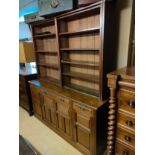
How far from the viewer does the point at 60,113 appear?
2.04 metres

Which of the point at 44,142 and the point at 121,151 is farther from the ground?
the point at 121,151

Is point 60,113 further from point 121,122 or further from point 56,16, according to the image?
point 56,16

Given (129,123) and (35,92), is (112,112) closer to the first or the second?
(129,123)

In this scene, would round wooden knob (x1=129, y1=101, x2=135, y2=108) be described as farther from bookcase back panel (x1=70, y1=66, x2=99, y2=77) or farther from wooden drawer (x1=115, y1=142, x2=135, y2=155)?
bookcase back panel (x1=70, y1=66, x2=99, y2=77)

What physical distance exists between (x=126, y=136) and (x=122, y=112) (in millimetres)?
252

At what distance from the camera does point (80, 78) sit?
82.4 inches

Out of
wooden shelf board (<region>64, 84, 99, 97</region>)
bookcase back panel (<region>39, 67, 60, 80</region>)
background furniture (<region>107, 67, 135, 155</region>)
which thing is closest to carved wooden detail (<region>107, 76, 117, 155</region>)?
background furniture (<region>107, 67, 135, 155</region>)

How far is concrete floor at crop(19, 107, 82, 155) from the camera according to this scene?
1.98 metres

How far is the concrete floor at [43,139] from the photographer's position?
1981 millimetres

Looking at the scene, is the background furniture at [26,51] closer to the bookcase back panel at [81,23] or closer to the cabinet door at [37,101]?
the cabinet door at [37,101]

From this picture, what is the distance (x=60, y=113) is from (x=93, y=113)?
722mm

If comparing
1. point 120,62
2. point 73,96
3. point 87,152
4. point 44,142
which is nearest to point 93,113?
point 73,96

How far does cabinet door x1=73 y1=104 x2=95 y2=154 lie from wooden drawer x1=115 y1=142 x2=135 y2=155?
1.14ft

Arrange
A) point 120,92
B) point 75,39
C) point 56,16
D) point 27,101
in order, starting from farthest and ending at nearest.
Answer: point 27,101
point 75,39
point 56,16
point 120,92
